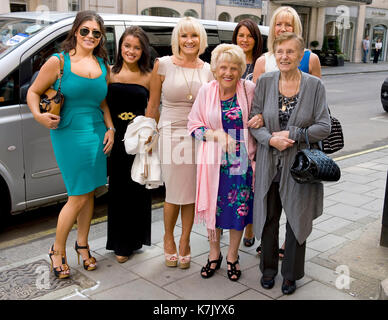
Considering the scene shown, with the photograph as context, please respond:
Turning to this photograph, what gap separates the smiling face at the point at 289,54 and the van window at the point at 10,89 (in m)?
2.43

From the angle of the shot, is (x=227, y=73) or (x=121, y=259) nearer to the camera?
(x=227, y=73)

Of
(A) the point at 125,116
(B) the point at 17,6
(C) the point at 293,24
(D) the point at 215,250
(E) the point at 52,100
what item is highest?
(B) the point at 17,6

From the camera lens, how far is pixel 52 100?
3.55m

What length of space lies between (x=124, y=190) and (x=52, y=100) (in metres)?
0.98

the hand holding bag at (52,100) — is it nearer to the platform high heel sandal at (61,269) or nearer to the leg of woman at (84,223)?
the leg of woman at (84,223)

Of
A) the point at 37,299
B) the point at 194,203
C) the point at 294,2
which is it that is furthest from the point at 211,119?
the point at 294,2

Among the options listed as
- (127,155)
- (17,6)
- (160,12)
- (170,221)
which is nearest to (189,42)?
(127,155)

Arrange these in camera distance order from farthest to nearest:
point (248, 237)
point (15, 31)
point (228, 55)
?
1. point (15, 31)
2. point (248, 237)
3. point (228, 55)

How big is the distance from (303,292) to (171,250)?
3.71 feet

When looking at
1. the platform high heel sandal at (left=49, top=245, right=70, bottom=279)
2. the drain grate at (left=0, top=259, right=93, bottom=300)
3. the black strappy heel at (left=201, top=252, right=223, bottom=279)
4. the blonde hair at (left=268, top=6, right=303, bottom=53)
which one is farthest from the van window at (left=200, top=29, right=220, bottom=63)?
the drain grate at (left=0, top=259, right=93, bottom=300)

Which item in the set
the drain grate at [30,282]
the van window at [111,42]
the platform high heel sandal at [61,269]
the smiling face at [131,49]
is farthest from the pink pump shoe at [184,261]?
the van window at [111,42]

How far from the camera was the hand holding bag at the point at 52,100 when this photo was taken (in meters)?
3.54

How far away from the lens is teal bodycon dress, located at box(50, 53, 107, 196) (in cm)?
362

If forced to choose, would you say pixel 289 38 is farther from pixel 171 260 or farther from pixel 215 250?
pixel 171 260
